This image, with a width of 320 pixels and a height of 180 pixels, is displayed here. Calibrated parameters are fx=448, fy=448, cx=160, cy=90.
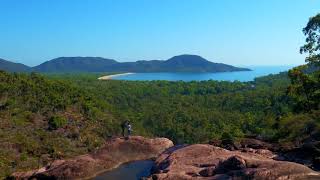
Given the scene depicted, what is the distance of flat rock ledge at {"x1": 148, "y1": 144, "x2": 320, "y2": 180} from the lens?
15289mm

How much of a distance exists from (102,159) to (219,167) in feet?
24.3

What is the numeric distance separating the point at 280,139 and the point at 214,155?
6.88 m

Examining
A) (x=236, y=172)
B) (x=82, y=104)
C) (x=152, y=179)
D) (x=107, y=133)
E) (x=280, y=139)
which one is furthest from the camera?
(x=82, y=104)

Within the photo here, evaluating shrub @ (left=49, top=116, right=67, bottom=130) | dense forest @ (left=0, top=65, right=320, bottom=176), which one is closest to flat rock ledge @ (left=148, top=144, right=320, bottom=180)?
dense forest @ (left=0, top=65, right=320, bottom=176)

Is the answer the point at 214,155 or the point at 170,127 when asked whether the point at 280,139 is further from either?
the point at 170,127

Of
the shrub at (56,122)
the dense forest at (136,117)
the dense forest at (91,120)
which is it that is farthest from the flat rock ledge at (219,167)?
the shrub at (56,122)

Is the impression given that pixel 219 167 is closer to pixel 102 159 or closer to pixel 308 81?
pixel 102 159

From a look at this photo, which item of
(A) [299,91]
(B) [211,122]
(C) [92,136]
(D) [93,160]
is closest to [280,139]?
(D) [93,160]

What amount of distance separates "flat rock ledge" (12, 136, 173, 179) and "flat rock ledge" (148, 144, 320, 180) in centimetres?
293

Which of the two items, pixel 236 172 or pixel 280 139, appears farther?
pixel 280 139

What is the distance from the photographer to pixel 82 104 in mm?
69625

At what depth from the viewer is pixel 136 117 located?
93.6 metres

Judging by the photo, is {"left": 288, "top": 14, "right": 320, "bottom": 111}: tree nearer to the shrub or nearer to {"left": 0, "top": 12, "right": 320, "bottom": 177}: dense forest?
{"left": 0, "top": 12, "right": 320, "bottom": 177}: dense forest

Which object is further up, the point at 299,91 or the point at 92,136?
the point at 299,91
